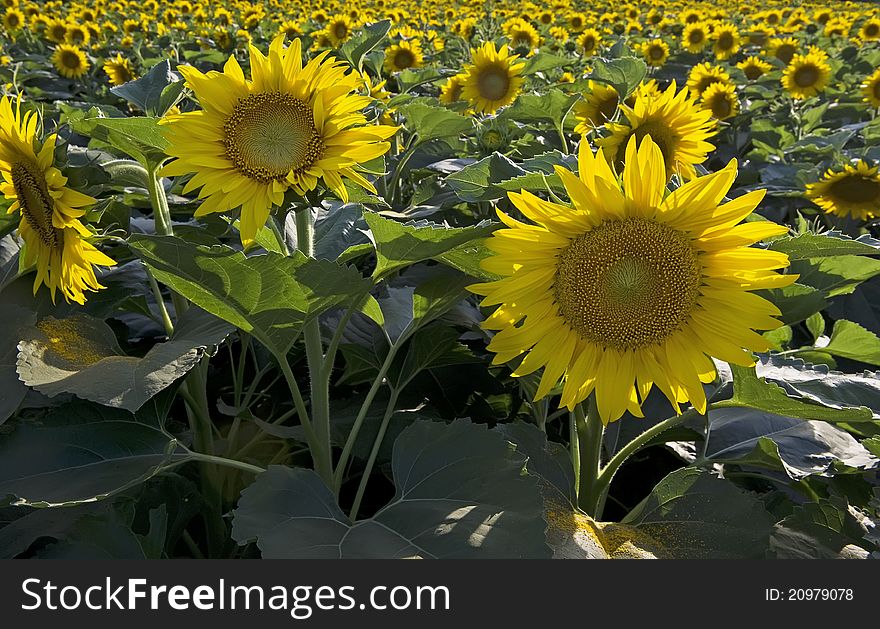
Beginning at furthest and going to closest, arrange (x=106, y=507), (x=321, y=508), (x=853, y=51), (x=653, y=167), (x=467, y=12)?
1. (x=467, y=12)
2. (x=853, y=51)
3. (x=106, y=507)
4. (x=321, y=508)
5. (x=653, y=167)

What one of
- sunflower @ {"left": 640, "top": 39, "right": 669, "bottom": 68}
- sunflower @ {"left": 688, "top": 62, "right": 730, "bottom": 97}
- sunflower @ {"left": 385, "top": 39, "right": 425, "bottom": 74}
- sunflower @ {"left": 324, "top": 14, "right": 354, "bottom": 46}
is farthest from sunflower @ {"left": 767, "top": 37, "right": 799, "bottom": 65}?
sunflower @ {"left": 324, "top": 14, "right": 354, "bottom": 46}

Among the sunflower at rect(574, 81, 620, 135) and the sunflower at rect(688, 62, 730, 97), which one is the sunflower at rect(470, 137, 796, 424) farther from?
the sunflower at rect(688, 62, 730, 97)

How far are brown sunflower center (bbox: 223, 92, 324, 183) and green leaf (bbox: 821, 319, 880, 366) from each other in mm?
977

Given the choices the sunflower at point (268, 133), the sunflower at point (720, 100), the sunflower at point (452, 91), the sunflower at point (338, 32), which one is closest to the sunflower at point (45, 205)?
the sunflower at point (268, 133)

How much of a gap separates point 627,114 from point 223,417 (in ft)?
3.73

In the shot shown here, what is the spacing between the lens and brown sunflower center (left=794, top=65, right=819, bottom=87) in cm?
464

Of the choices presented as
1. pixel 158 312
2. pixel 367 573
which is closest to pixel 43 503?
pixel 367 573

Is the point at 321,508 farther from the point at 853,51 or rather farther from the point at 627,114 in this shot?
the point at 853,51

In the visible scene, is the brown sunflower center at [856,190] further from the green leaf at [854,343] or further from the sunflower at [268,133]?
the sunflower at [268,133]

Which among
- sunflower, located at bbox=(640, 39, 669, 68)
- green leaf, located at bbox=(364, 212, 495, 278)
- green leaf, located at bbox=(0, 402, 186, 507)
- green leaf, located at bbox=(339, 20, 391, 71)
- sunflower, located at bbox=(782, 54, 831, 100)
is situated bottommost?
green leaf, located at bbox=(0, 402, 186, 507)

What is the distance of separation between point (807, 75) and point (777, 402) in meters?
4.17

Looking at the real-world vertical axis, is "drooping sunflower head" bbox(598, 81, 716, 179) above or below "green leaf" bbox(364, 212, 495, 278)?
above

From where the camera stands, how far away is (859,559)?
1152 mm

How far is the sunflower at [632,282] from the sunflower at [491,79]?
7.87 feet
